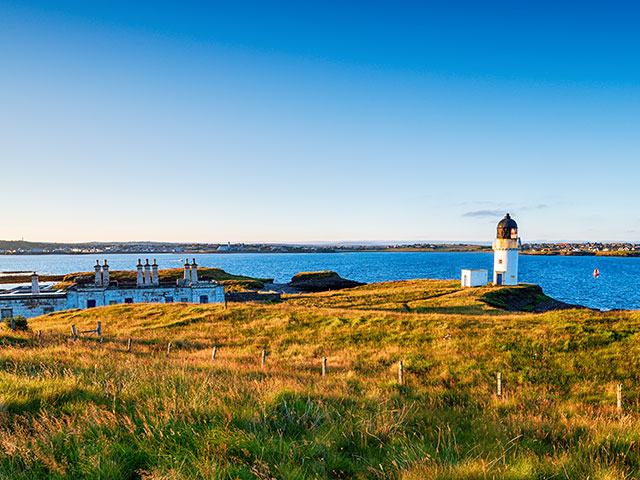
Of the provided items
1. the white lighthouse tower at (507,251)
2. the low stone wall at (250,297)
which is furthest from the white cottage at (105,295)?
the white lighthouse tower at (507,251)

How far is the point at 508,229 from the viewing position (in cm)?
4928

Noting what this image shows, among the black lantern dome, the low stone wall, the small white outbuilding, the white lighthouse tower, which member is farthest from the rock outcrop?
the black lantern dome

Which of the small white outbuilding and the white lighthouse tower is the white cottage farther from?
the white lighthouse tower

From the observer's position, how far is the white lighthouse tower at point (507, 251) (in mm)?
48906

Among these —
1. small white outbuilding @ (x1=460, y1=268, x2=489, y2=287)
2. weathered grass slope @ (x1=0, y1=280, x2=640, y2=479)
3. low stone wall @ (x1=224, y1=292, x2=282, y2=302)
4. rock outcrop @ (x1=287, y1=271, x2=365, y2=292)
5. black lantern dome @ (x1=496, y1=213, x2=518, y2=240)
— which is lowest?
rock outcrop @ (x1=287, y1=271, x2=365, y2=292)

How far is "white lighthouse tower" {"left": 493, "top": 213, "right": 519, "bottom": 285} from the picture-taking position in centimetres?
4891

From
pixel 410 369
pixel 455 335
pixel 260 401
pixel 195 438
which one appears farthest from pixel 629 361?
pixel 195 438

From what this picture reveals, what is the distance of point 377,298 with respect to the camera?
151 feet

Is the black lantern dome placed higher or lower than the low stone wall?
higher

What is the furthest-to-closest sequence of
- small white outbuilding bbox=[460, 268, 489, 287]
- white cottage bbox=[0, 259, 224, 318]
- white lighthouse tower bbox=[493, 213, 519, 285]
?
white lighthouse tower bbox=[493, 213, 519, 285] < small white outbuilding bbox=[460, 268, 489, 287] < white cottage bbox=[0, 259, 224, 318]

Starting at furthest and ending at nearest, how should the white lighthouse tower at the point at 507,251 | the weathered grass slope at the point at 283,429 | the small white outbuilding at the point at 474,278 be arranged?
the white lighthouse tower at the point at 507,251 < the small white outbuilding at the point at 474,278 < the weathered grass slope at the point at 283,429

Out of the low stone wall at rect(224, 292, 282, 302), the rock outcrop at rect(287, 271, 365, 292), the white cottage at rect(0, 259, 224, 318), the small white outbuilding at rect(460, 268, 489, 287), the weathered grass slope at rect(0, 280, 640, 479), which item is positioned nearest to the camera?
the weathered grass slope at rect(0, 280, 640, 479)

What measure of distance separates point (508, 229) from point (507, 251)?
3.14 m

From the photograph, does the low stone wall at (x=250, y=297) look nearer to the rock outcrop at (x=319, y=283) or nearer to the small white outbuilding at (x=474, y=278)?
the small white outbuilding at (x=474, y=278)
